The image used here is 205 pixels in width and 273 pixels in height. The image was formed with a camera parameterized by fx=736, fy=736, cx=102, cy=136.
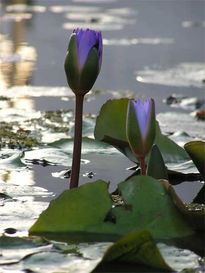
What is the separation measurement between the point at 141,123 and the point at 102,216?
0.92ft

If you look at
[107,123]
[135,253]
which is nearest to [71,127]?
[107,123]

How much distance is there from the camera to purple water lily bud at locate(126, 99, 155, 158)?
172cm

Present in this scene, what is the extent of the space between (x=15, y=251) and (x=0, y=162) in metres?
0.80

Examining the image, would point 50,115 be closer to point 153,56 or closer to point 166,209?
point 166,209

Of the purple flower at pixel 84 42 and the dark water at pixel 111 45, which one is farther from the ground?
the purple flower at pixel 84 42

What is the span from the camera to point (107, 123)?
2205 millimetres

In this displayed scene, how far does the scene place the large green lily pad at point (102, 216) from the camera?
→ 1545 mm

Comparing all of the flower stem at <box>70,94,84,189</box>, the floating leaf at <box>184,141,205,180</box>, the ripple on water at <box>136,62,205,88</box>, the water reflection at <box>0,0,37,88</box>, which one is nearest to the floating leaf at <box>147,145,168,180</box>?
the floating leaf at <box>184,141,205,180</box>

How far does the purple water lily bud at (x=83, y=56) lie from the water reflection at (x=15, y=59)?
202cm

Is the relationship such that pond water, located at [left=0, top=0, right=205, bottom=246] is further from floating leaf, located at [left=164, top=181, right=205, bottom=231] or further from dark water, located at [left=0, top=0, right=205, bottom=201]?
floating leaf, located at [left=164, top=181, right=205, bottom=231]

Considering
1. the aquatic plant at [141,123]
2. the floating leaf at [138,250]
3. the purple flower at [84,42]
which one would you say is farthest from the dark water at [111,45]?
the floating leaf at [138,250]

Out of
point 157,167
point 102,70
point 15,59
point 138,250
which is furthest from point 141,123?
point 15,59

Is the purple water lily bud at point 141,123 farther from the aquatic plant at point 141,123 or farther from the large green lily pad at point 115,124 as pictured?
the large green lily pad at point 115,124

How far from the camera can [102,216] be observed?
5.11ft
